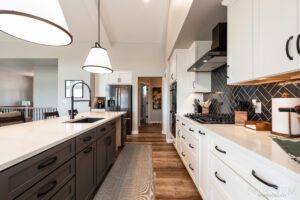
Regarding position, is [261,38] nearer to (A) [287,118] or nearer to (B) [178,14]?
(A) [287,118]

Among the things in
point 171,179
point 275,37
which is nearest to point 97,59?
point 171,179

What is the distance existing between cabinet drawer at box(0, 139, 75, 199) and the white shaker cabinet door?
158 centimetres

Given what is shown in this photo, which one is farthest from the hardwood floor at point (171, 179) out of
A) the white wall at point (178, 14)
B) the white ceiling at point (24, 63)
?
the white ceiling at point (24, 63)

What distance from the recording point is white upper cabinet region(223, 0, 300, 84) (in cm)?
105

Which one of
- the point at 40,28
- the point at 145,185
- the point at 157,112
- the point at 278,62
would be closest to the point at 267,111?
the point at 278,62

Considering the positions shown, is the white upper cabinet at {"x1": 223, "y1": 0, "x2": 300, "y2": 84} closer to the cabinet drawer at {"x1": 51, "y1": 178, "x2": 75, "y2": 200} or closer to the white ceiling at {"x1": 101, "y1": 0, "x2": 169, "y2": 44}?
the cabinet drawer at {"x1": 51, "y1": 178, "x2": 75, "y2": 200}

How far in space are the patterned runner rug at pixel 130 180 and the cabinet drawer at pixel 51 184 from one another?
0.90 meters

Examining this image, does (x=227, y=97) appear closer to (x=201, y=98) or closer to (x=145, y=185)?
(x=201, y=98)

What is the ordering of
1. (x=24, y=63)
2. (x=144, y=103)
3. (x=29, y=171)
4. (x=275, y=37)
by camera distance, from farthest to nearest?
(x=144, y=103)
(x=24, y=63)
(x=275, y=37)
(x=29, y=171)

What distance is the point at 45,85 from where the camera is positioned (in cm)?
734

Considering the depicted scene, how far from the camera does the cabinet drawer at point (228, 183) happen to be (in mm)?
998

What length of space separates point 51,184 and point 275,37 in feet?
5.81

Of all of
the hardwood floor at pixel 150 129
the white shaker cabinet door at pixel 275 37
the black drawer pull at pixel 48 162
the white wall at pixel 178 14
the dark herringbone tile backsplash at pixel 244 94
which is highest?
the white wall at pixel 178 14

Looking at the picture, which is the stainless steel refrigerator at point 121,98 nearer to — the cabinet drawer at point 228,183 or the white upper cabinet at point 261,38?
the white upper cabinet at point 261,38
